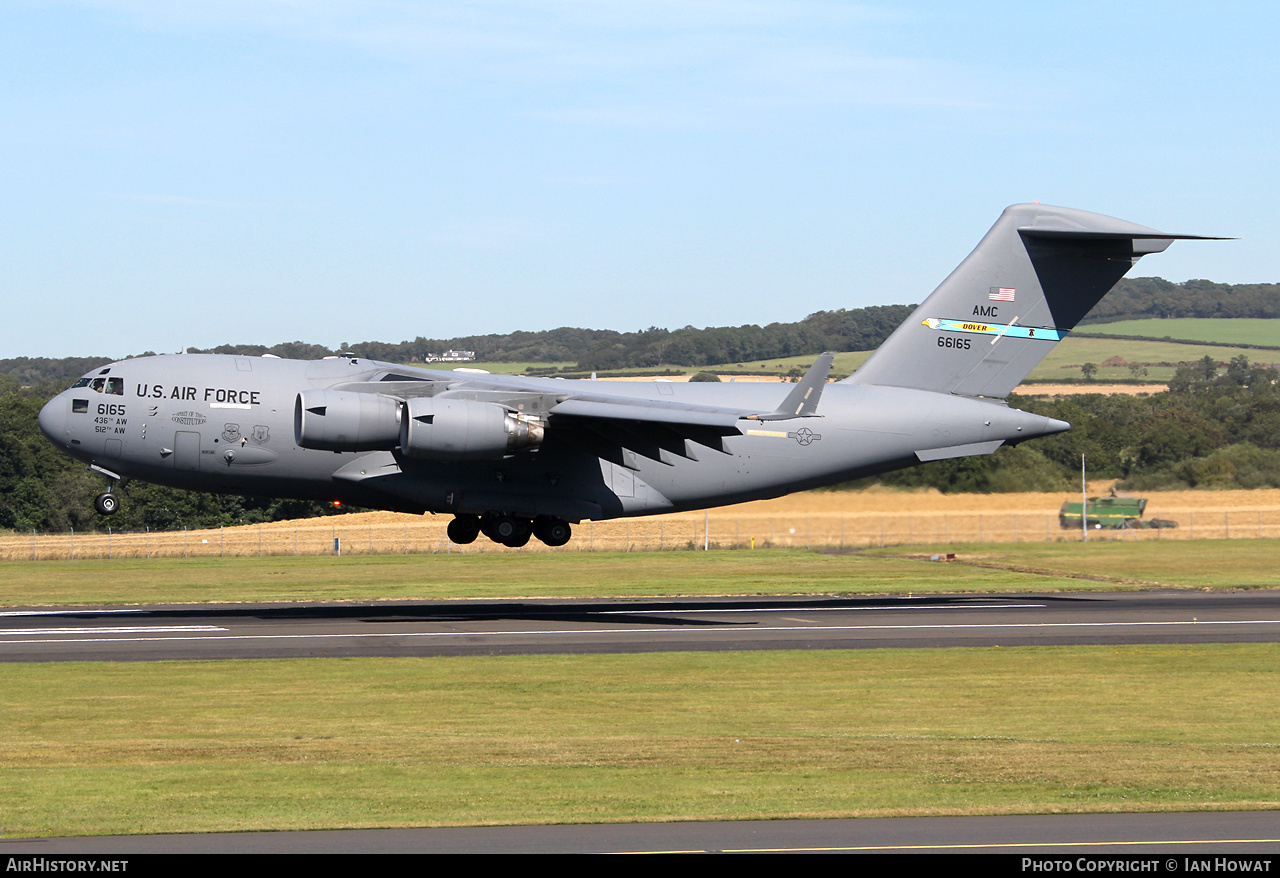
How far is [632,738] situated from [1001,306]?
741 inches

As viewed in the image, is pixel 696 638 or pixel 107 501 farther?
pixel 107 501

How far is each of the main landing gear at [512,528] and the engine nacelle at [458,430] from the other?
8.76 feet

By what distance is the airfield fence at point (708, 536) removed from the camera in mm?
47250

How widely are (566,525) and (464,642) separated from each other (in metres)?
5.16

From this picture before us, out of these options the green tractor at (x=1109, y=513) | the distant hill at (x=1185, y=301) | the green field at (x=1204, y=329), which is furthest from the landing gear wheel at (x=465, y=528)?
the distant hill at (x=1185, y=301)

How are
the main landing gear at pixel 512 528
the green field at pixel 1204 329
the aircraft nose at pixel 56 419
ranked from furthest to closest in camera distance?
the green field at pixel 1204 329 → the main landing gear at pixel 512 528 → the aircraft nose at pixel 56 419

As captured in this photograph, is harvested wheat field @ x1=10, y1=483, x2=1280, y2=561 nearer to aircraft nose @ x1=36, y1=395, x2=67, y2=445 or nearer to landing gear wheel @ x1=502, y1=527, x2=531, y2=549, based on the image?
landing gear wheel @ x1=502, y1=527, x2=531, y2=549

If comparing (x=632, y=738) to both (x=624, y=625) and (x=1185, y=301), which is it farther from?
(x=1185, y=301)

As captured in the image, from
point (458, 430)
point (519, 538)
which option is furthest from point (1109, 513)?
point (458, 430)

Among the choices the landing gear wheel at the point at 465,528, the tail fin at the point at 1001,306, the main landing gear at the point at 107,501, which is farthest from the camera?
the tail fin at the point at 1001,306

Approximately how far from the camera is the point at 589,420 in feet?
84.5

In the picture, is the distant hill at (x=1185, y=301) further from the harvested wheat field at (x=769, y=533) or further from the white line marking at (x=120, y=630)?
the white line marking at (x=120, y=630)

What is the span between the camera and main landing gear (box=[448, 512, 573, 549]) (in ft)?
89.6

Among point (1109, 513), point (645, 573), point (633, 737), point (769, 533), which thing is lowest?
point (769, 533)
